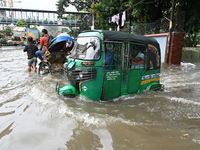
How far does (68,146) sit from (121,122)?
1320 mm

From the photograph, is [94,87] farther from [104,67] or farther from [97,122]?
[97,122]

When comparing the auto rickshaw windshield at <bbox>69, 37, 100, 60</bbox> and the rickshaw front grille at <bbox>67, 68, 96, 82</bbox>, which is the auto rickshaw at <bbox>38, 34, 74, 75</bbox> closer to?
the auto rickshaw windshield at <bbox>69, 37, 100, 60</bbox>

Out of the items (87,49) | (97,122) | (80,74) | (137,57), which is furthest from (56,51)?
(97,122)

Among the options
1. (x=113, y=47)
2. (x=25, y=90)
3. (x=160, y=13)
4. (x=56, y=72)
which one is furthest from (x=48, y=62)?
(x=160, y=13)

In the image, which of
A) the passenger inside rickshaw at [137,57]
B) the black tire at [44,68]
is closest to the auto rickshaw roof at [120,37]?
the passenger inside rickshaw at [137,57]

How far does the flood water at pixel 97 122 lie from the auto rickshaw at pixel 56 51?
2.75m

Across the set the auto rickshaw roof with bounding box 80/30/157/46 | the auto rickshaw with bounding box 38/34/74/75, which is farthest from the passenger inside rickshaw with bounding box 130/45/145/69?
the auto rickshaw with bounding box 38/34/74/75

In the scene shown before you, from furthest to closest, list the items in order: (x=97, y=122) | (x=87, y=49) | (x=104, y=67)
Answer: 1. (x=87, y=49)
2. (x=104, y=67)
3. (x=97, y=122)

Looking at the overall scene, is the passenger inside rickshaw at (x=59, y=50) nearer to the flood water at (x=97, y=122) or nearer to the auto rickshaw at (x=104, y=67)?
the flood water at (x=97, y=122)

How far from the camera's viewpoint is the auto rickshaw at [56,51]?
8031mm

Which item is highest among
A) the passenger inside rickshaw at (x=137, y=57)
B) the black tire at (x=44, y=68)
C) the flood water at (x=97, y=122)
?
the passenger inside rickshaw at (x=137, y=57)

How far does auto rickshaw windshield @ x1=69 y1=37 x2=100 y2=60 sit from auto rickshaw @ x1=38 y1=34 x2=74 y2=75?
11.4 ft

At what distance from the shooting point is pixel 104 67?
4289mm

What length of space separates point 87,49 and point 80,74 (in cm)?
68
